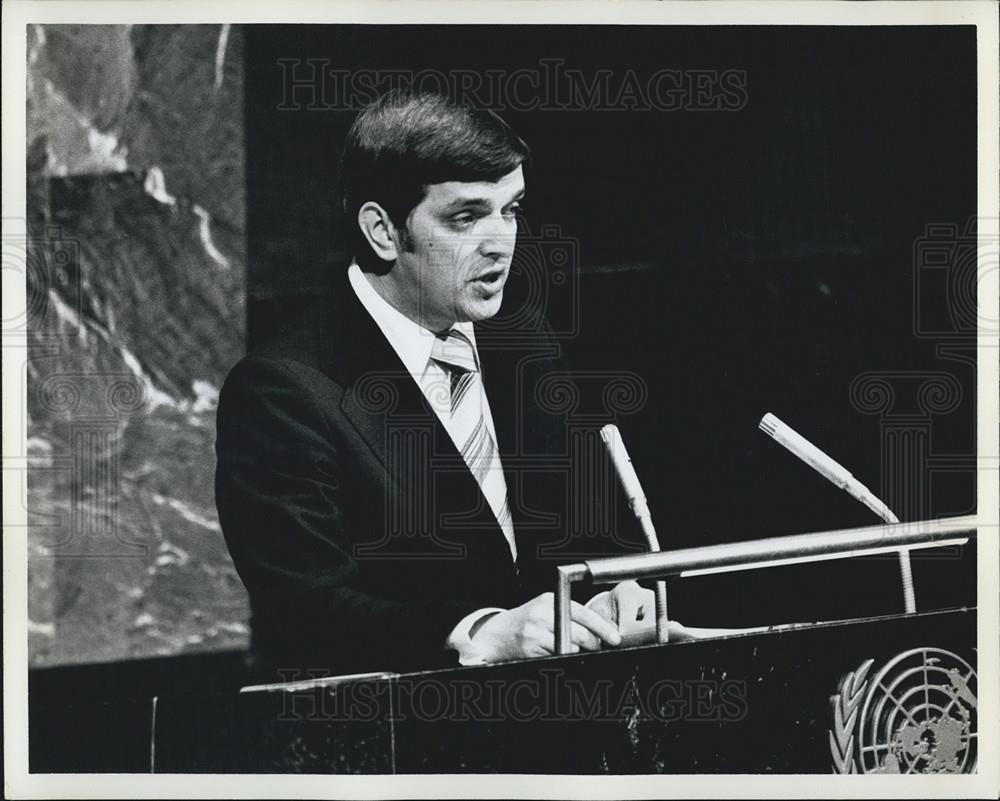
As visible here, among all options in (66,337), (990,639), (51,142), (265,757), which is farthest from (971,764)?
(51,142)

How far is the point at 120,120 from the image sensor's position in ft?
10.7

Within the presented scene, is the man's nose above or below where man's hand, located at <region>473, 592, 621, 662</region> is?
above

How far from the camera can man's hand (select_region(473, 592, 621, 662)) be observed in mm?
3146

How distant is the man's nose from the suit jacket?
0.67 ft

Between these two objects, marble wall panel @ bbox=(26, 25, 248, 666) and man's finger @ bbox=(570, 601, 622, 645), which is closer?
man's finger @ bbox=(570, 601, 622, 645)

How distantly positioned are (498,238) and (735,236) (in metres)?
0.66

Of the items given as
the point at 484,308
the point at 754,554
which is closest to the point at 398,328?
the point at 484,308

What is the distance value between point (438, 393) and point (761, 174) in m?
1.09

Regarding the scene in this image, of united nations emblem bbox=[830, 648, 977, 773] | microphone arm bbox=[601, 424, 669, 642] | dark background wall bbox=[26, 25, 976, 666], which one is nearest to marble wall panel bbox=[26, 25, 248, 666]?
dark background wall bbox=[26, 25, 976, 666]

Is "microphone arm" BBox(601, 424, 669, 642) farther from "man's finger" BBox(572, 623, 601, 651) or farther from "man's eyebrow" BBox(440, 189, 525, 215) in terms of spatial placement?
"man's eyebrow" BBox(440, 189, 525, 215)

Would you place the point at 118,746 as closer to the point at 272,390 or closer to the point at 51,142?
the point at 272,390

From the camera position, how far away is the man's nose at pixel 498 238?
321 cm

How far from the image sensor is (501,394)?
324 cm

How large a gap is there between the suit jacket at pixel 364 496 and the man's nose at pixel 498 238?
205mm
